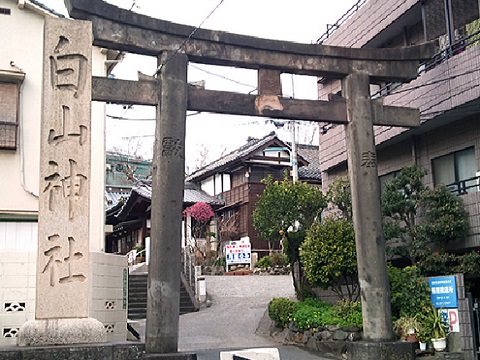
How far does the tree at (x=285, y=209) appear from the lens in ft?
64.8

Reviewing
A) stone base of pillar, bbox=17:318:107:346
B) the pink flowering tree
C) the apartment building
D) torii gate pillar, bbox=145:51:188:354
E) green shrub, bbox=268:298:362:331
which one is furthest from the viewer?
the pink flowering tree

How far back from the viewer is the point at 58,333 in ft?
31.1

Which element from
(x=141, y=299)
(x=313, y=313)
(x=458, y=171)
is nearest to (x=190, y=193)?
(x=141, y=299)

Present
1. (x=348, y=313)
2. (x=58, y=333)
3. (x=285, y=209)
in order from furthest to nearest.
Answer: (x=285, y=209) < (x=348, y=313) < (x=58, y=333)

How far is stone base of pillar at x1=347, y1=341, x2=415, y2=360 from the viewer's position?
14.1 meters

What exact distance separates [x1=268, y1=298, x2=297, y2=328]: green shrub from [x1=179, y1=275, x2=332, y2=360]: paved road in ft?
2.14

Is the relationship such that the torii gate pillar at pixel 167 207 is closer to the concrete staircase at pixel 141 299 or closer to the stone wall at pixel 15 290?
the stone wall at pixel 15 290

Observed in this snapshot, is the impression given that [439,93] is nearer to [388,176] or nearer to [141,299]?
[388,176]

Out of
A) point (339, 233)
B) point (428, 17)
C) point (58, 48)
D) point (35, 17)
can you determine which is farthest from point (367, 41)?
point (58, 48)

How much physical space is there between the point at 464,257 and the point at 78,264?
10813mm

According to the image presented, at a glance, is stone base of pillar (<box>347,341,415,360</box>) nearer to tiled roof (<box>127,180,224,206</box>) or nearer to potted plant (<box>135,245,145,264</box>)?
tiled roof (<box>127,180,224,206</box>)

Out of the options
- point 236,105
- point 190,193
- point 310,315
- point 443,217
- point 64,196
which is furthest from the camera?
point 190,193

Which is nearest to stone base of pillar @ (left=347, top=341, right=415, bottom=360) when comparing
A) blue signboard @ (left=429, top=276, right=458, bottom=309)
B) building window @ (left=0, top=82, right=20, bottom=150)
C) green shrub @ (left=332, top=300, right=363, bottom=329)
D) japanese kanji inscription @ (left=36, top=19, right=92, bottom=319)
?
blue signboard @ (left=429, top=276, right=458, bottom=309)

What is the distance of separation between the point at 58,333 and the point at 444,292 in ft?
32.9
